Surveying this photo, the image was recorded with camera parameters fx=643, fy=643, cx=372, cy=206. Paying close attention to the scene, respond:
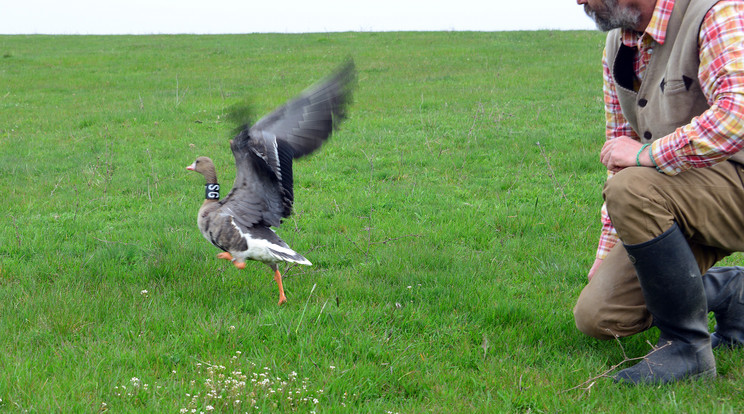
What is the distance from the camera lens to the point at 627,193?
351 centimetres

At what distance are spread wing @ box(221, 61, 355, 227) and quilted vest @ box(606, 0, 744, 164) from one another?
223 centimetres

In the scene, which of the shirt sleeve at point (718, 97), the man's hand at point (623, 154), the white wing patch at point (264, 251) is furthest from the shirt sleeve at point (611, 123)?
the white wing patch at point (264, 251)

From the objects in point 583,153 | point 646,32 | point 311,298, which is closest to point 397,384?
point 311,298

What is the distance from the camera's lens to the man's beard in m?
3.73

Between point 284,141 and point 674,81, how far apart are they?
287cm

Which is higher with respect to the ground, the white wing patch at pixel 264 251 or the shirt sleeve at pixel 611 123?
the shirt sleeve at pixel 611 123

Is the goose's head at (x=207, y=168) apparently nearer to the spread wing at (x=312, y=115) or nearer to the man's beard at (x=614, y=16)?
the spread wing at (x=312, y=115)

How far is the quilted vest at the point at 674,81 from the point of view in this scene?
3443mm

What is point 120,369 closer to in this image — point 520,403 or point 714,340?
point 520,403

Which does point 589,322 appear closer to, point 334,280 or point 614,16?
point 614,16

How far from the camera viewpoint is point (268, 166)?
507cm

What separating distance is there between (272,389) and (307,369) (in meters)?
0.37

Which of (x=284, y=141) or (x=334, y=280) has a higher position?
(x=284, y=141)

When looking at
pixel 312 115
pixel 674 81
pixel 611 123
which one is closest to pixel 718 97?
pixel 674 81
